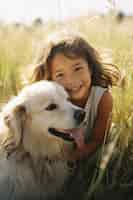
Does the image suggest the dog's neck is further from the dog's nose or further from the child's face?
the child's face

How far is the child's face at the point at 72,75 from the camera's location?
11.2ft

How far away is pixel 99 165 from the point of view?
3055mm

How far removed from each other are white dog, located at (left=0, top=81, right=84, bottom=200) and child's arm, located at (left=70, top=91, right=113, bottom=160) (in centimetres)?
16

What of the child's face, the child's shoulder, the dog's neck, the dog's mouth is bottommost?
the dog's neck

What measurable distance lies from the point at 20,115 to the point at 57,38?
2.59ft

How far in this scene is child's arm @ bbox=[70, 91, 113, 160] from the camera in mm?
3229

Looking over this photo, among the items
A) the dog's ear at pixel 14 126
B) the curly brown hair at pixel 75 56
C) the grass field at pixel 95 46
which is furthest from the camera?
the curly brown hair at pixel 75 56

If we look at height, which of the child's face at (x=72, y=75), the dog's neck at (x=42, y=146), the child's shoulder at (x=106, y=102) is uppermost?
the child's face at (x=72, y=75)

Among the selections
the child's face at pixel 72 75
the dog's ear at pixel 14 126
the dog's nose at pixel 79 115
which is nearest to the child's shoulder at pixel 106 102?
the child's face at pixel 72 75

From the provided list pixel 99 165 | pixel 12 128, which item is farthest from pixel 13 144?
pixel 99 165

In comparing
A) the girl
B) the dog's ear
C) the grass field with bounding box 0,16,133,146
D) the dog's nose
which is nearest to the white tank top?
the girl

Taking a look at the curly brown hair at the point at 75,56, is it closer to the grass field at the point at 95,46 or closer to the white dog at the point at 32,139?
the grass field at the point at 95,46

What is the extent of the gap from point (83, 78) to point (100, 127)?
1.11 ft

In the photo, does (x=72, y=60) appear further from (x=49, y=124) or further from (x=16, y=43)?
(x=16, y=43)
